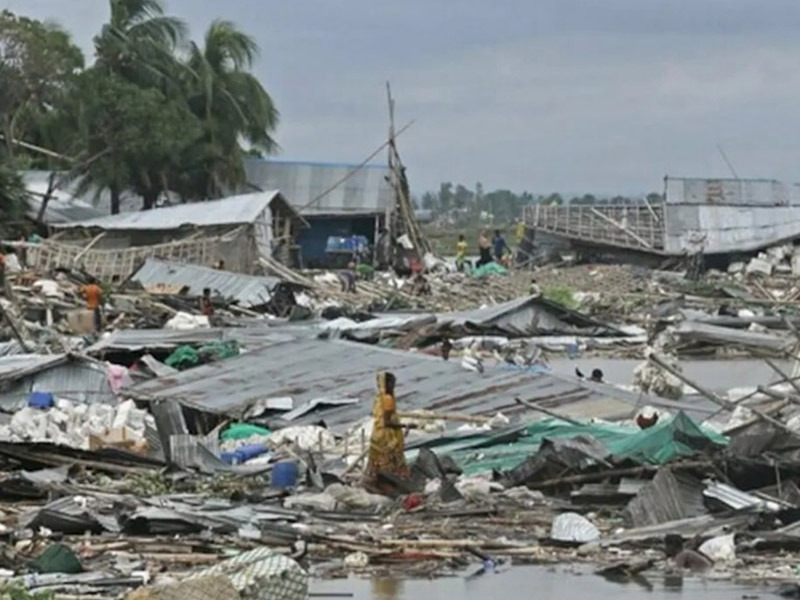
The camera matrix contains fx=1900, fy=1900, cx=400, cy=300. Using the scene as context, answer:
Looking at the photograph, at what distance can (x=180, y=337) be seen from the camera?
81.6 ft

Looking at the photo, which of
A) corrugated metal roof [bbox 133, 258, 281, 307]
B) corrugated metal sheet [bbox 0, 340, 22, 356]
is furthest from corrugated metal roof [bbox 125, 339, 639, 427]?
corrugated metal roof [bbox 133, 258, 281, 307]

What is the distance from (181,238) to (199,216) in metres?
0.82

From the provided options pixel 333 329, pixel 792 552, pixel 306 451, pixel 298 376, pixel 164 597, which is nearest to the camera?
pixel 164 597

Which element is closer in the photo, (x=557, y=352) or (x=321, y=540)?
(x=321, y=540)

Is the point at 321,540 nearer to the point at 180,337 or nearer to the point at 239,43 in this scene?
the point at 180,337

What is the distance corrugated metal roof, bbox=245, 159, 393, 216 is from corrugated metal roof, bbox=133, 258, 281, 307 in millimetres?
16715

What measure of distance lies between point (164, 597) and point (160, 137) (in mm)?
40960

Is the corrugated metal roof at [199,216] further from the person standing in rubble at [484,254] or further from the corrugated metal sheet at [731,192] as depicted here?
the corrugated metal sheet at [731,192]

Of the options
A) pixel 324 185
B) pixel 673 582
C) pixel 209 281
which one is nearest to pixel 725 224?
pixel 324 185

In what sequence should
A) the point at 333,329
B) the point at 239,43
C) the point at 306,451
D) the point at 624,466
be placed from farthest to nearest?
the point at 239,43 < the point at 333,329 < the point at 306,451 < the point at 624,466

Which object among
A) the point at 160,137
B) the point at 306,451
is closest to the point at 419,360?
the point at 306,451

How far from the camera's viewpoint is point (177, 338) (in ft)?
81.0

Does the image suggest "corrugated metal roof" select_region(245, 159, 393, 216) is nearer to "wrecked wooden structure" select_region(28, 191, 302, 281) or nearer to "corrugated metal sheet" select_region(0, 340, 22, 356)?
"wrecked wooden structure" select_region(28, 191, 302, 281)

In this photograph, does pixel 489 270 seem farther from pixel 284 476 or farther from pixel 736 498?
pixel 736 498
